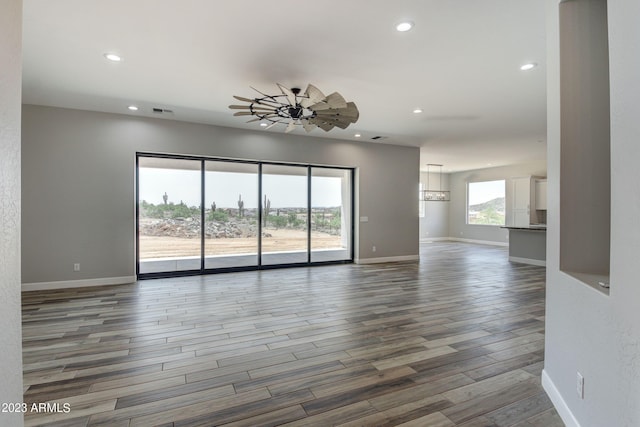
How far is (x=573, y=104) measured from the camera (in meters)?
2.00

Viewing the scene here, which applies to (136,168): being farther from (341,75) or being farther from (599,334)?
(599,334)

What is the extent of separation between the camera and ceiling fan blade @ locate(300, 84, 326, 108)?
10.8 feet

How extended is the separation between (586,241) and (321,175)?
5940 mm

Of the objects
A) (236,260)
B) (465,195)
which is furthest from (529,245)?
(236,260)

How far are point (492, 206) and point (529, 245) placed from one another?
4594mm

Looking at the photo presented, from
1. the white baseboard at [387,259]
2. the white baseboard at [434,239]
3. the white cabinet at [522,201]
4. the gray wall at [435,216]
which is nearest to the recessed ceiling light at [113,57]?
the white baseboard at [387,259]

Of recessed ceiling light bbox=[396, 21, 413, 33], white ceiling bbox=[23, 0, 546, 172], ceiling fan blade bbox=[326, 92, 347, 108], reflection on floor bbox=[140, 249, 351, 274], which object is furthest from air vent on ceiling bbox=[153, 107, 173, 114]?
recessed ceiling light bbox=[396, 21, 413, 33]

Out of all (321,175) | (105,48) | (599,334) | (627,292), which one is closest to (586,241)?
(599,334)

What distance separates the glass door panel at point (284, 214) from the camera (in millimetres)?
6996

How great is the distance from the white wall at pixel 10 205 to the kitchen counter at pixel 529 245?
8992 millimetres

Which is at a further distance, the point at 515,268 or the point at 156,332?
the point at 515,268

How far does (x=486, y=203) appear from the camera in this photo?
1238 cm

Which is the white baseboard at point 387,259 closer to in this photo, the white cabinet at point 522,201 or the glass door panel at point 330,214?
the glass door panel at point 330,214

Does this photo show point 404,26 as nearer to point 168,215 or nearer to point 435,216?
point 168,215
